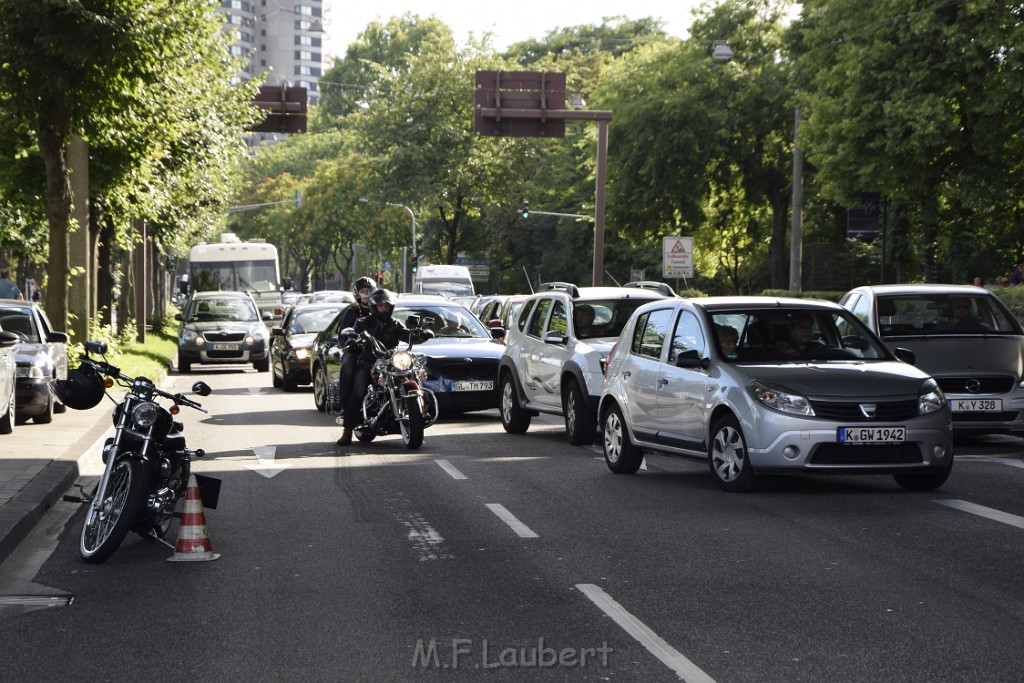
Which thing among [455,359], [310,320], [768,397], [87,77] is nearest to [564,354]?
[455,359]

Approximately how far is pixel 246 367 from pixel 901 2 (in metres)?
16.9

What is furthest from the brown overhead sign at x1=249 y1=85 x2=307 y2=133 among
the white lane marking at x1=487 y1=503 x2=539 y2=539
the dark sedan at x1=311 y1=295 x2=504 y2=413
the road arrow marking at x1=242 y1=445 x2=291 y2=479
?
the white lane marking at x1=487 y1=503 x2=539 y2=539

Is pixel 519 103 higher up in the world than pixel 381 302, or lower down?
higher up

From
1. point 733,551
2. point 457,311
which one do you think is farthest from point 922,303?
A: point 733,551

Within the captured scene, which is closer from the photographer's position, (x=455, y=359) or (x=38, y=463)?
(x=38, y=463)

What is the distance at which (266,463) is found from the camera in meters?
14.3

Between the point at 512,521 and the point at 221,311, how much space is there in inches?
984

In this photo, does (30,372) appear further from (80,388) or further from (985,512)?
(985,512)

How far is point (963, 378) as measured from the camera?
49.6ft

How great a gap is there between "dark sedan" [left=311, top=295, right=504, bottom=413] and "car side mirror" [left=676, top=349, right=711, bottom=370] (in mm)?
6755

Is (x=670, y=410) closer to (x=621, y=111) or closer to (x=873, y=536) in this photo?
(x=873, y=536)

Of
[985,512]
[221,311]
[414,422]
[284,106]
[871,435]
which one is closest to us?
[985,512]

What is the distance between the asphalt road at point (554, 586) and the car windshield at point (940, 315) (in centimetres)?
325

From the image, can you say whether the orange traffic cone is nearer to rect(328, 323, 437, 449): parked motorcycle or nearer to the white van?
rect(328, 323, 437, 449): parked motorcycle
